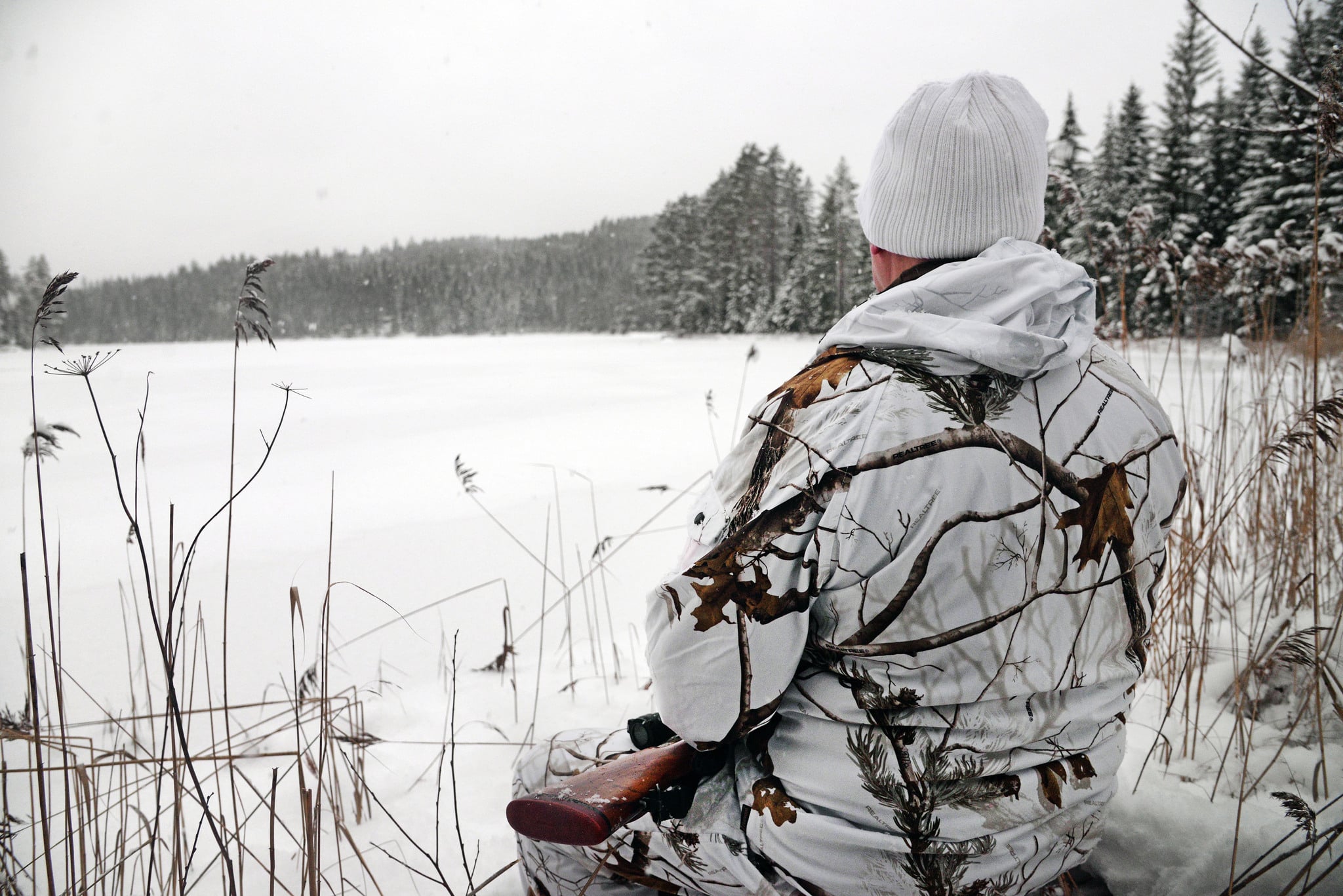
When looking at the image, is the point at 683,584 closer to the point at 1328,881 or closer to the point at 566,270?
the point at 1328,881

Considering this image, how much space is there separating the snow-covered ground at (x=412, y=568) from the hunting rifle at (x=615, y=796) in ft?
0.85

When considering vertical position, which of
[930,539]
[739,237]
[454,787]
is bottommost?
[454,787]

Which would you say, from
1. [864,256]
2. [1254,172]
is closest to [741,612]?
[864,256]

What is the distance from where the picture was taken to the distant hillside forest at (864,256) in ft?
6.25

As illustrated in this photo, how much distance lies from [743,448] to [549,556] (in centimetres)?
340

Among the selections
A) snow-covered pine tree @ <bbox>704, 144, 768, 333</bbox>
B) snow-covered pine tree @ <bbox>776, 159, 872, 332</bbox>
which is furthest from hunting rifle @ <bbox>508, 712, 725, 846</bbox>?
snow-covered pine tree @ <bbox>704, 144, 768, 333</bbox>

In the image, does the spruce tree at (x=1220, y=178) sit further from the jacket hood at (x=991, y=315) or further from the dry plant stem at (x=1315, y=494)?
the jacket hood at (x=991, y=315)

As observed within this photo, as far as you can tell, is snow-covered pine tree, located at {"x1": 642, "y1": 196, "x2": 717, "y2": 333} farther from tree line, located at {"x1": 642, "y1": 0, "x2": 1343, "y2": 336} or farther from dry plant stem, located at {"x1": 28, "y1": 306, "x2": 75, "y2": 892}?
dry plant stem, located at {"x1": 28, "y1": 306, "x2": 75, "y2": 892}

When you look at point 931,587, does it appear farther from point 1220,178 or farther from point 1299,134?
point 1220,178

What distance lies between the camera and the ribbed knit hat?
100cm

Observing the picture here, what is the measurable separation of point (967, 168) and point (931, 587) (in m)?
0.62

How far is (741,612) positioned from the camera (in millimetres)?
860

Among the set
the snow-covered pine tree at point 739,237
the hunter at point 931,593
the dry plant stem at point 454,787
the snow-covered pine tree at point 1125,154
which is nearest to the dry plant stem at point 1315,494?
the hunter at point 931,593

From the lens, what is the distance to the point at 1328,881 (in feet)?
3.93
